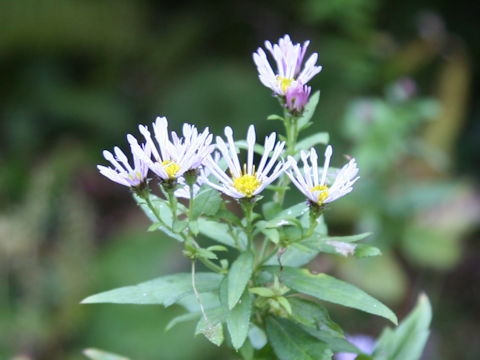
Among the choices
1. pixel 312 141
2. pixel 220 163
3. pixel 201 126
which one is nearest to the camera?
pixel 220 163

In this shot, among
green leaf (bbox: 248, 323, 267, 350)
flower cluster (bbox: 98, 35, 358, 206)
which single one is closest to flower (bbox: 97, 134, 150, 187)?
flower cluster (bbox: 98, 35, 358, 206)

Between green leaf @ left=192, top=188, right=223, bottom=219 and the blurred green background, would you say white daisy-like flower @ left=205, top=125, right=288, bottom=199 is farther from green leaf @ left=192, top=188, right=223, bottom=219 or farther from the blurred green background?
the blurred green background

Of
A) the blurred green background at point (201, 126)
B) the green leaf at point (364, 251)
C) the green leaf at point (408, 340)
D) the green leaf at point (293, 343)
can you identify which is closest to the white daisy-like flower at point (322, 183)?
the green leaf at point (364, 251)

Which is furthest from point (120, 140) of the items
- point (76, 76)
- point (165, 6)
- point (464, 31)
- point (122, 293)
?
Answer: point (122, 293)

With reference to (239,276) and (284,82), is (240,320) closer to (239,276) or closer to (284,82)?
(239,276)

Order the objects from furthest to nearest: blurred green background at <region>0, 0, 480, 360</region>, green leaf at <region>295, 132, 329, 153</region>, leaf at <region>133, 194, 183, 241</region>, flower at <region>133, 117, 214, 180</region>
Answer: blurred green background at <region>0, 0, 480, 360</region> → green leaf at <region>295, 132, 329, 153</region> → leaf at <region>133, 194, 183, 241</region> → flower at <region>133, 117, 214, 180</region>

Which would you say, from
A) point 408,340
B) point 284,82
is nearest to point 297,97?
point 284,82
